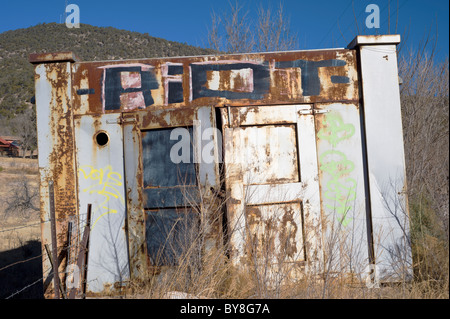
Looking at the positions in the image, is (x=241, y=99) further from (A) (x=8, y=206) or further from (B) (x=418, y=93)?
(A) (x=8, y=206)

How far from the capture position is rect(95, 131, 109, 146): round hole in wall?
4.59 meters

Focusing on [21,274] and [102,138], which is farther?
[21,274]

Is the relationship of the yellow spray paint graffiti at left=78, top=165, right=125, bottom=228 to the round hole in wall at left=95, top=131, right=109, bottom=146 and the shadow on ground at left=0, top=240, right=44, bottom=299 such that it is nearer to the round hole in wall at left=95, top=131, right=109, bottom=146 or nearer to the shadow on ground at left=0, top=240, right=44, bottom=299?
the round hole in wall at left=95, top=131, right=109, bottom=146

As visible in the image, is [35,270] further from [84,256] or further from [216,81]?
[216,81]

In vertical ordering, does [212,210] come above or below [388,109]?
below

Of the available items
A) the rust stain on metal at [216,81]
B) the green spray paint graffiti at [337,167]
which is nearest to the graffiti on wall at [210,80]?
the rust stain on metal at [216,81]

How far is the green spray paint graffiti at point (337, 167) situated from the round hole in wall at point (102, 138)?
261 cm

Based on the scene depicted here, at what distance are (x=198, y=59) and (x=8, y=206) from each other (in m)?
11.1

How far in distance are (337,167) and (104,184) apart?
2840 millimetres

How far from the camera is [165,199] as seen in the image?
4441mm

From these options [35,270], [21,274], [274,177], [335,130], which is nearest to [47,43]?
[35,270]

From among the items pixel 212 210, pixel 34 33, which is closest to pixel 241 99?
pixel 212 210

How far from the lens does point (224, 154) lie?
176 inches

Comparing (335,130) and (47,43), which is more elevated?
(47,43)
